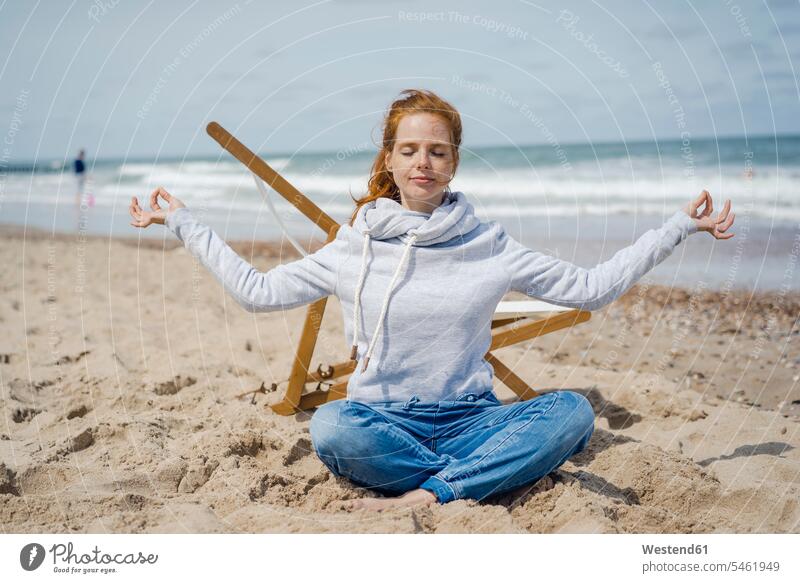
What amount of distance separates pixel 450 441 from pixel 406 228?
2.96ft

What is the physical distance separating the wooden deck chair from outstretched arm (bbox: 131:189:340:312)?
0.62 meters

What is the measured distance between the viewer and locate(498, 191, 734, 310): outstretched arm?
3180 mm

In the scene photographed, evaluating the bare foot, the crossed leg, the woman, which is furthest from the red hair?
the bare foot

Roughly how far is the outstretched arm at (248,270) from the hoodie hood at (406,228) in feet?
0.48

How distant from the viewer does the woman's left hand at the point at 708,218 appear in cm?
319

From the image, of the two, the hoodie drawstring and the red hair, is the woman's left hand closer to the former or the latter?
the red hair

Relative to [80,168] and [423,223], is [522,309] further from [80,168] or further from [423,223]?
[80,168]

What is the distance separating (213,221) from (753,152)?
13679 millimetres

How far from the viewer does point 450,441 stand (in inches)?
129

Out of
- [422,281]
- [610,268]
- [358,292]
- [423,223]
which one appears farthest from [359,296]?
[610,268]

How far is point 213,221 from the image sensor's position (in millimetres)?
13867

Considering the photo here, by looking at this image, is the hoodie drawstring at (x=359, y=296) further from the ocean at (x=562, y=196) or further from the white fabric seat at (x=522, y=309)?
the ocean at (x=562, y=196)
